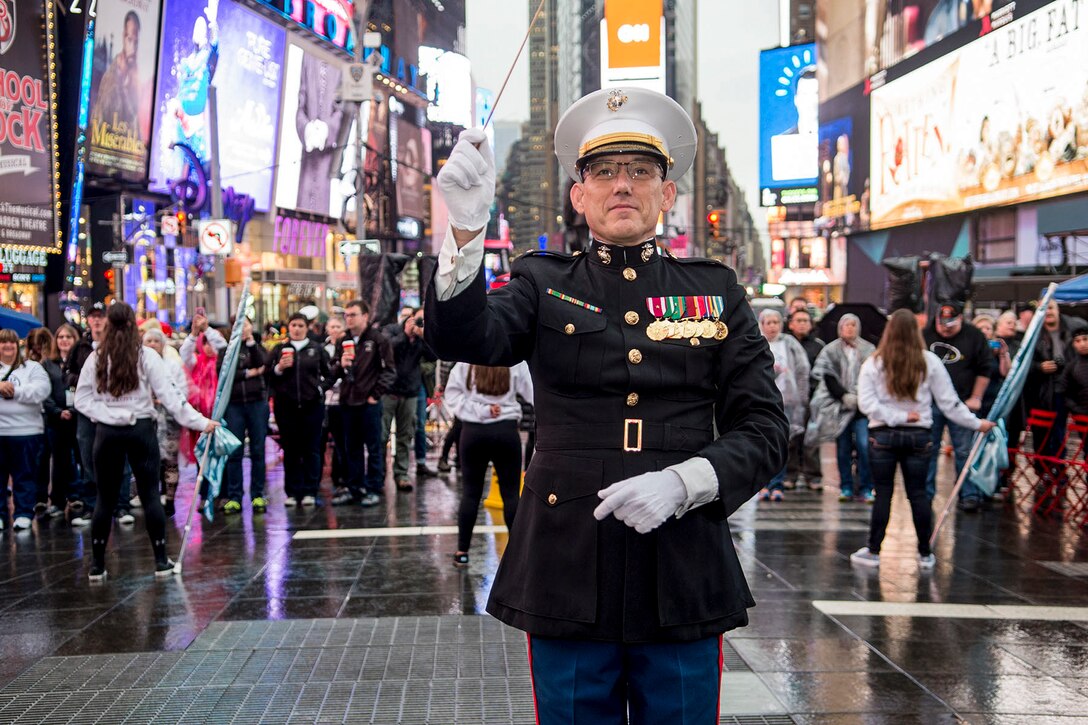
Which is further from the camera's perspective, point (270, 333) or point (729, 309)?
point (270, 333)

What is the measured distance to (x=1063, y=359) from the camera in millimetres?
11172

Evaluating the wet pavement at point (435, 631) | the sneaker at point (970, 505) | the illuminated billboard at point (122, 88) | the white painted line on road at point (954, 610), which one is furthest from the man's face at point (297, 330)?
the illuminated billboard at point (122, 88)

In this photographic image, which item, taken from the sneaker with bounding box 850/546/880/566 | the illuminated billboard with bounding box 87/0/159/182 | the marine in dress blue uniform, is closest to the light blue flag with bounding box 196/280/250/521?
the sneaker with bounding box 850/546/880/566

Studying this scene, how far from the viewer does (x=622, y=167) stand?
263 cm

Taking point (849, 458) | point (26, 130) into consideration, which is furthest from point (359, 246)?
point (849, 458)

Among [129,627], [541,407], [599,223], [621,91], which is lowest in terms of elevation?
[129,627]

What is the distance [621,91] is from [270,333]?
86.9 ft

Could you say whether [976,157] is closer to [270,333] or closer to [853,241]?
[853,241]

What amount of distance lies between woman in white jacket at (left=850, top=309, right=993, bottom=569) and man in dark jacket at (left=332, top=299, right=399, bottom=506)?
5284mm

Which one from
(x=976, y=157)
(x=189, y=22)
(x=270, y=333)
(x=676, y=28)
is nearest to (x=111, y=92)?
(x=189, y=22)

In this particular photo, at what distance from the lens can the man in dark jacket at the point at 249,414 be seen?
10.4 metres

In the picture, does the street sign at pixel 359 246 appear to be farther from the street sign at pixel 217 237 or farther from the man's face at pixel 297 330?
the man's face at pixel 297 330

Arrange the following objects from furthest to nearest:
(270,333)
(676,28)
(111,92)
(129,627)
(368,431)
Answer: (676,28) → (111,92) → (270,333) → (368,431) → (129,627)

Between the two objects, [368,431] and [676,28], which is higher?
[676,28]
